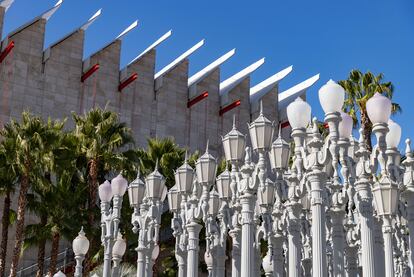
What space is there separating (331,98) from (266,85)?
34877 mm

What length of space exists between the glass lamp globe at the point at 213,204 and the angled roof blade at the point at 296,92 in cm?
3183

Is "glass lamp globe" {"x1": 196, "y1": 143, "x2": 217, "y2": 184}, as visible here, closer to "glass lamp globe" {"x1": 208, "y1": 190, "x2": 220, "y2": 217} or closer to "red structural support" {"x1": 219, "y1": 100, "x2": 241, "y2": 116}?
"glass lamp globe" {"x1": 208, "y1": 190, "x2": 220, "y2": 217}

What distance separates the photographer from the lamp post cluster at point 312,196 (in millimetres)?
10875

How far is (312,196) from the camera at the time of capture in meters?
10.7

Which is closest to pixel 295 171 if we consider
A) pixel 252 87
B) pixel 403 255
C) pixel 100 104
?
pixel 403 255

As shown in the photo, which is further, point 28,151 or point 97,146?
point 97,146

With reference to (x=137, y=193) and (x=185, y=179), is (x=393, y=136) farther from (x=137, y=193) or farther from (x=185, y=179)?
(x=137, y=193)

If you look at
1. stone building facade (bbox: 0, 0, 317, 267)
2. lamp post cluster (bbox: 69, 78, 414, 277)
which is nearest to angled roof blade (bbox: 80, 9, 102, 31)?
stone building facade (bbox: 0, 0, 317, 267)

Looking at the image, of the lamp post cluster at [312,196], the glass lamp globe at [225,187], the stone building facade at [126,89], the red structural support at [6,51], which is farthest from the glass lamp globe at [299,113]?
the red structural support at [6,51]

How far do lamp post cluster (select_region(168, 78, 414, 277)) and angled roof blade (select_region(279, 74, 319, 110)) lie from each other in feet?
100

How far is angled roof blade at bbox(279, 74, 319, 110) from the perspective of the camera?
46656 millimetres

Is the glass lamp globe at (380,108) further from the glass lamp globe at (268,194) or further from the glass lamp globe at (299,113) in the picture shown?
the glass lamp globe at (268,194)

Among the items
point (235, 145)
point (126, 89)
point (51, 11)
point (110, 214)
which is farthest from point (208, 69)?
point (235, 145)

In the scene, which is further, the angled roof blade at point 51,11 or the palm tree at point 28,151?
the angled roof blade at point 51,11
